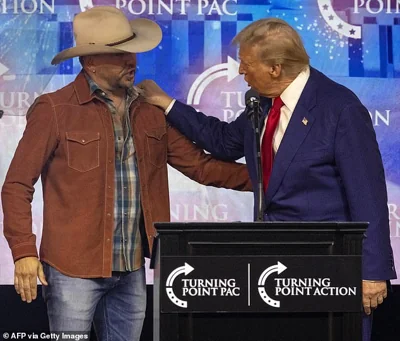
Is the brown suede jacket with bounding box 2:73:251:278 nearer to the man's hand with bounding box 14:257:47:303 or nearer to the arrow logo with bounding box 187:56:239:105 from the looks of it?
the man's hand with bounding box 14:257:47:303

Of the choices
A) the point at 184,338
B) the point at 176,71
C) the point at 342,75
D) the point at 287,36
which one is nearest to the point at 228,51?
the point at 176,71

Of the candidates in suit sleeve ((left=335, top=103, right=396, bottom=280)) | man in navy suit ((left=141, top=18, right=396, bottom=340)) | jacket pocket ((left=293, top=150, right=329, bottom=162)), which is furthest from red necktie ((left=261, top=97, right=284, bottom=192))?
suit sleeve ((left=335, top=103, right=396, bottom=280))

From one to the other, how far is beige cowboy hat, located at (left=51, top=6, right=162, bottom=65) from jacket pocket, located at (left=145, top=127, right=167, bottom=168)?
13.7 inches

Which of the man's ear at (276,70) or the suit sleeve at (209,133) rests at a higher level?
the man's ear at (276,70)

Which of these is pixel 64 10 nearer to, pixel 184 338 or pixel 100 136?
pixel 100 136

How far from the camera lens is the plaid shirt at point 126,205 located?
148 inches

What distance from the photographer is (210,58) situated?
4.49m

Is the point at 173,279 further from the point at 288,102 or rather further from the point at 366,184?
the point at 288,102

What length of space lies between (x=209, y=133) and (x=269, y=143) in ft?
1.77

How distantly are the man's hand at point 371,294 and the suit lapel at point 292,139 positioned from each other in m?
0.52

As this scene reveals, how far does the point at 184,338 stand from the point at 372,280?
2.61 feet

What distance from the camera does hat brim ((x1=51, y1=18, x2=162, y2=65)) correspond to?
12.6 ft

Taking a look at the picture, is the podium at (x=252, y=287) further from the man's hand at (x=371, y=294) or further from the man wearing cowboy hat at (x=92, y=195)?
the man wearing cowboy hat at (x=92, y=195)

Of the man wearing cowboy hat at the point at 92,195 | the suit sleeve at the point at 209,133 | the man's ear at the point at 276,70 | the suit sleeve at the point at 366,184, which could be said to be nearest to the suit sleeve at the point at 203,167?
the suit sleeve at the point at 209,133
